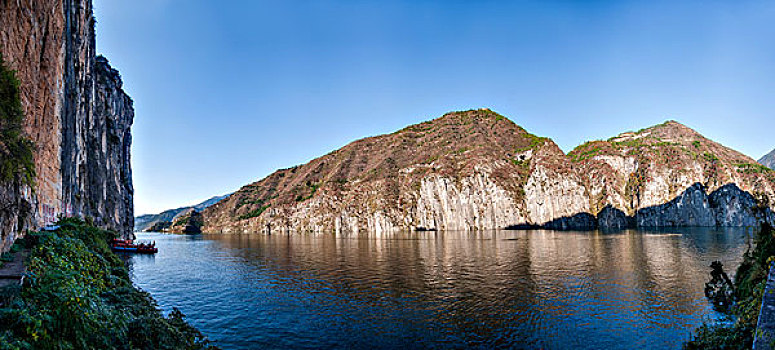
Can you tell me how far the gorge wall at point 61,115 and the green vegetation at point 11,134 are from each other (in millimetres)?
856

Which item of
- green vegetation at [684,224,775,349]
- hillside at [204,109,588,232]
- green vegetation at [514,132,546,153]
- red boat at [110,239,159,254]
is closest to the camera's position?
green vegetation at [684,224,775,349]

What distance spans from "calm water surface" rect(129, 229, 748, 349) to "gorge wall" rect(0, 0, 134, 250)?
1128cm

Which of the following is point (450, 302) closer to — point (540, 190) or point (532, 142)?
point (540, 190)

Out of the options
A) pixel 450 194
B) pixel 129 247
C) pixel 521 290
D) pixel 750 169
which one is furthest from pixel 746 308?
pixel 750 169

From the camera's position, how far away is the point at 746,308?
16.2 m

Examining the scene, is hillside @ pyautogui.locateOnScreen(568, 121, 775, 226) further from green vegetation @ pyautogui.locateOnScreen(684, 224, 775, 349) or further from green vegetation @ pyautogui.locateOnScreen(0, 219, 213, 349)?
green vegetation @ pyautogui.locateOnScreen(0, 219, 213, 349)

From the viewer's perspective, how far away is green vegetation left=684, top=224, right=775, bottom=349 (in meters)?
14.0

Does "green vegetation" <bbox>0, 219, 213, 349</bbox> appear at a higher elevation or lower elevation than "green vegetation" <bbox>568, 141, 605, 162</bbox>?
lower

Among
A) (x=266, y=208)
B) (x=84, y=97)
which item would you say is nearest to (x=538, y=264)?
(x=84, y=97)

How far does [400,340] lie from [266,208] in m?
192

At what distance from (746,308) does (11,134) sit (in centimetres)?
3386

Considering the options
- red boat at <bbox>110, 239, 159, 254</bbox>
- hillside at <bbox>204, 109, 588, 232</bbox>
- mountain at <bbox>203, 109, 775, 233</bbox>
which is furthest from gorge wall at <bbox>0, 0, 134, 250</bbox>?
mountain at <bbox>203, 109, 775, 233</bbox>

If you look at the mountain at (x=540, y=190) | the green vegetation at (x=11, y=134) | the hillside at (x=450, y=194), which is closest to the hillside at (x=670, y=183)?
the mountain at (x=540, y=190)

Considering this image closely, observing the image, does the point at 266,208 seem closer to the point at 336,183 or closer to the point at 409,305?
the point at 336,183
